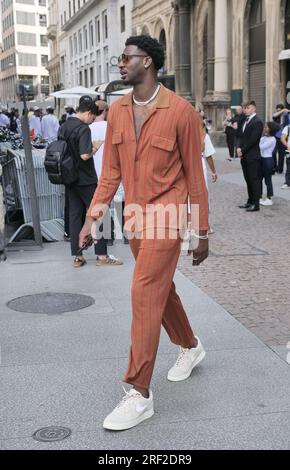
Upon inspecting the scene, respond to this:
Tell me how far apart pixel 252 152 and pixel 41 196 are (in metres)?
4.09

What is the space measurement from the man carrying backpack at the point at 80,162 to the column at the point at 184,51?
86.2ft

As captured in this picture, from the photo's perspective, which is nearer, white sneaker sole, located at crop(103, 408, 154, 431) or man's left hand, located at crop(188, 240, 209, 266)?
white sneaker sole, located at crop(103, 408, 154, 431)

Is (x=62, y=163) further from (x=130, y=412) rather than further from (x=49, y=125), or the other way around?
(x=49, y=125)

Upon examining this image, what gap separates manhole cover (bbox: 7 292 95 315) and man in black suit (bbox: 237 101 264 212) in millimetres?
6100

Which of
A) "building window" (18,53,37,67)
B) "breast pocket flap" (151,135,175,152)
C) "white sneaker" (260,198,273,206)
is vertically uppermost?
"building window" (18,53,37,67)

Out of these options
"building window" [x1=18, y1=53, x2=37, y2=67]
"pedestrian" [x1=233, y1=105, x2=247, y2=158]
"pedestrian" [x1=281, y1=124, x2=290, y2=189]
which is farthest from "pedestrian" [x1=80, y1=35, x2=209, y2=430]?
"building window" [x1=18, y1=53, x2=37, y2=67]

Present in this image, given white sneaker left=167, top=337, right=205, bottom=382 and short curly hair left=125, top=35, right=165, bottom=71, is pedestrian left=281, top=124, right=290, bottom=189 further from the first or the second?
short curly hair left=125, top=35, right=165, bottom=71

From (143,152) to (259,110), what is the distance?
22498mm

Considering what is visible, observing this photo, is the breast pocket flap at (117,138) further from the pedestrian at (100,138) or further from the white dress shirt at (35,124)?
the white dress shirt at (35,124)

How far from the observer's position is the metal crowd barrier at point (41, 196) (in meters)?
9.38

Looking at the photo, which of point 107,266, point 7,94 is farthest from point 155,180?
point 7,94

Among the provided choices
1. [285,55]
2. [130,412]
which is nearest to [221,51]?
[285,55]

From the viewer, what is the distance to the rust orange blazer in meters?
3.62

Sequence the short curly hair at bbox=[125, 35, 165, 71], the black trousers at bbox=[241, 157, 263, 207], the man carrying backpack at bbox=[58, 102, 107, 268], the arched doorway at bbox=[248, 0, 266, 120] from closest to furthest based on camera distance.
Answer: the short curly hair at bbox=[125, 35, 165, 71] < the man carrying backpack at bbox=[58, 102, 107, 268] < the black trousers at bbox=[241, 157, 263, 207] < the arched doorway at bbox=[248, 0, 266, 120]
